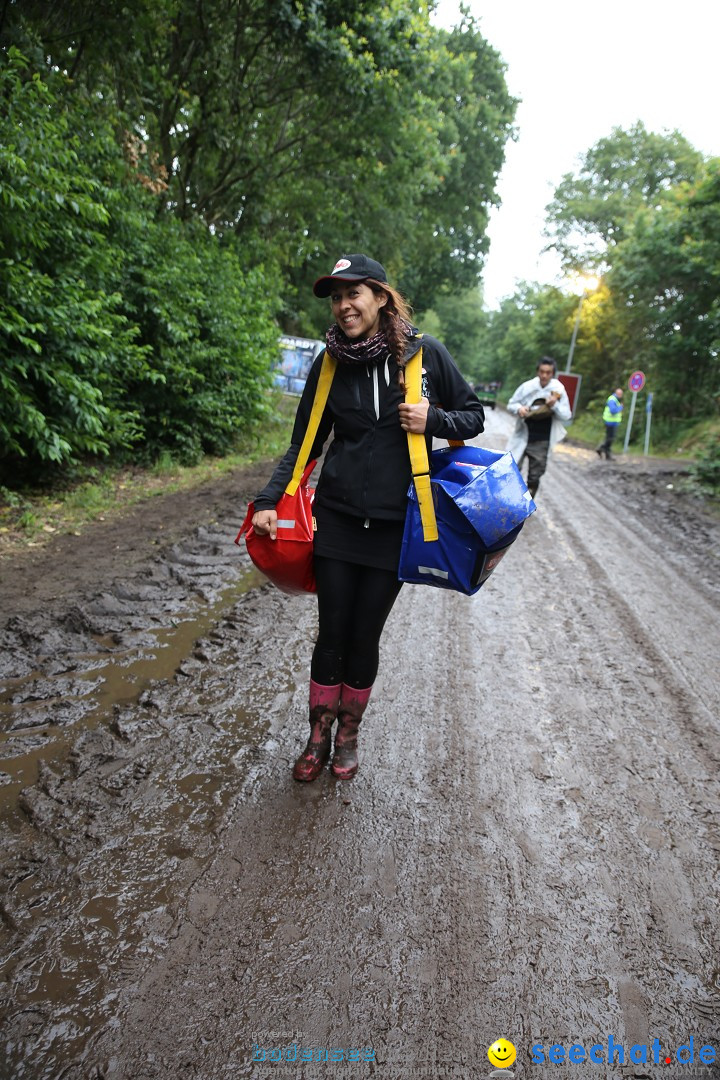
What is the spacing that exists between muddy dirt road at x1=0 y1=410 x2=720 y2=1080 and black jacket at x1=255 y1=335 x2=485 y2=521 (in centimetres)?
131

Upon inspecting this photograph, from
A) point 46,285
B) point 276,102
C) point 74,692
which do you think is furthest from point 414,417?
point 276,102

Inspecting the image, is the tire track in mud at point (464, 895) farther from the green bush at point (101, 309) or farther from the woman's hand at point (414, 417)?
the green bush at point (101, 309)

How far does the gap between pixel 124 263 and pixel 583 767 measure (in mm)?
8071

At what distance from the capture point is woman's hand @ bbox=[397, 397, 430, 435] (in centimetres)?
244

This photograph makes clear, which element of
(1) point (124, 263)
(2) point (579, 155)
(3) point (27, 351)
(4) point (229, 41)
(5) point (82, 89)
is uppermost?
(2) point (579, 155)

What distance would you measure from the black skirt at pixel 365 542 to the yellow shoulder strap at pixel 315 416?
233 mm

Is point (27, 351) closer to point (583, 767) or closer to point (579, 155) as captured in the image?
point (583, 767)

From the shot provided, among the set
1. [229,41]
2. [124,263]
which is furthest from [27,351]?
[229,41]

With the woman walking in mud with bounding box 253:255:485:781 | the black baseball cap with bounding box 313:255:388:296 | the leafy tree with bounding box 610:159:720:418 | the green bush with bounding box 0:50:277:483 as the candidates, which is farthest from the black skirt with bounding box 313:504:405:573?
the leafy tree with bounding box 610:159:720:418

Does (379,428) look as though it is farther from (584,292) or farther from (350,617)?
(584,292)

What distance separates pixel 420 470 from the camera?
248 cm

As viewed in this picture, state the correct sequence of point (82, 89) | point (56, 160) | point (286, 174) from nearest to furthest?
point (56, 160)
point (82, 89)
point (286, 174)

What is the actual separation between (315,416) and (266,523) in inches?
19.0

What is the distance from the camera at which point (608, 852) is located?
8.56 ft
